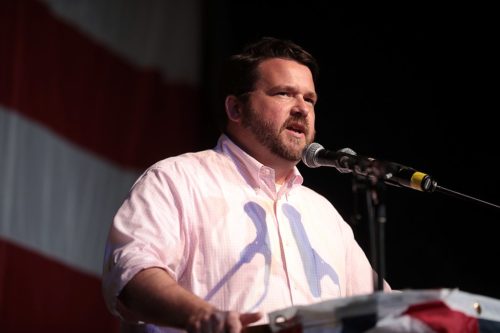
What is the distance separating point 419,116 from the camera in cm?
374

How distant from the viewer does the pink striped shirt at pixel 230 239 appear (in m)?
2.02

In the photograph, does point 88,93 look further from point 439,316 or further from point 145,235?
point 439,316

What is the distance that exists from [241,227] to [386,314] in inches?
32.9

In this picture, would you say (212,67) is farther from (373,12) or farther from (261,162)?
(261,162)

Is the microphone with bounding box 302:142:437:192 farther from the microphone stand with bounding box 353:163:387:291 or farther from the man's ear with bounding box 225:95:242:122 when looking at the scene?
the man's ear with bounding box 225:95:242:122

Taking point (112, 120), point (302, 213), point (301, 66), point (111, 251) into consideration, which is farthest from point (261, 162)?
point (112, 120)

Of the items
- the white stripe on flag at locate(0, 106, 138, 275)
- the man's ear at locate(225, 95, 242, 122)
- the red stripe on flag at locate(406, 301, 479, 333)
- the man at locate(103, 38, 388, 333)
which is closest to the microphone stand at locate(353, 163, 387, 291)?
the red stripe on flag at locate(406, 301, 479, 333)

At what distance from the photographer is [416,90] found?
376cm

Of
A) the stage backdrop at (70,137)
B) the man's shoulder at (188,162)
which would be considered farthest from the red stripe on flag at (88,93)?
the man's shoulder at (188,162)

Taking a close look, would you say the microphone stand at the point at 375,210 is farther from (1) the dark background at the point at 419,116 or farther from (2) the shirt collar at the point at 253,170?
(1) the dark background at the point at 419,116

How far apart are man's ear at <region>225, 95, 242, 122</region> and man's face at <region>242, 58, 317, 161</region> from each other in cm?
5

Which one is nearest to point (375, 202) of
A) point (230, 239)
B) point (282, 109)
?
point (230, 239)

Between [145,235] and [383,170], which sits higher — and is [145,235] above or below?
below

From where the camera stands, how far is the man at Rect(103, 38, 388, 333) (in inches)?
71.8
